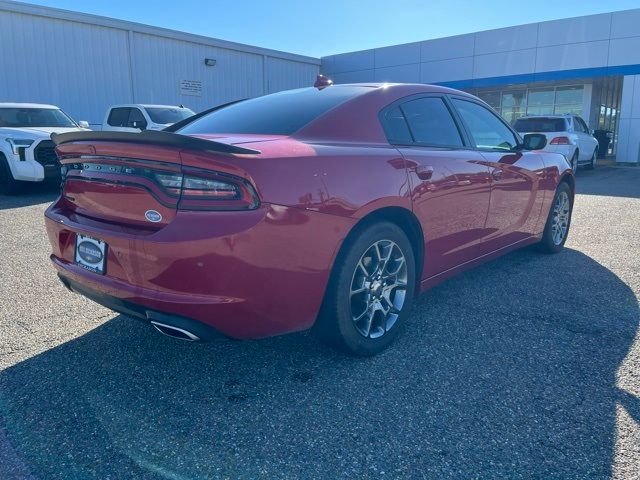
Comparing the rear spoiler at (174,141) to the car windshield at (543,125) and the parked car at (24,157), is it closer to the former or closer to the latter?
the parked car at (24,157)

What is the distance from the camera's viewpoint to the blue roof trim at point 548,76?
18281 millimetres

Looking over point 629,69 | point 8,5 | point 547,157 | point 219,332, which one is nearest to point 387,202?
point 219,332

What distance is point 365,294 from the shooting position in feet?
9.39

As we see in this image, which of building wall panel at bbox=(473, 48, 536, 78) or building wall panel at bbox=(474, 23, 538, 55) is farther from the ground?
building wall panel at bbox=(474, 23, 538, 55)

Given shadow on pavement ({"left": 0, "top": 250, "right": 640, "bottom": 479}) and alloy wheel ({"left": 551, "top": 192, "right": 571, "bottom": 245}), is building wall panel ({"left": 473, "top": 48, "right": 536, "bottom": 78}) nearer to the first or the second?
alloy wheel ({"left": 551, "top": 192, "right": 571, "bottom": 245})

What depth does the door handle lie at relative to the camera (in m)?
3.02

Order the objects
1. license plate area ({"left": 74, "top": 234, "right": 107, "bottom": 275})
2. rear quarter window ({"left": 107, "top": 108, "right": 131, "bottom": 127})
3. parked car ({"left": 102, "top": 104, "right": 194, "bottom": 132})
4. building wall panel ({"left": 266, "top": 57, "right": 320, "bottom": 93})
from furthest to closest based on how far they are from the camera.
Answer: building wall panel ({"left": 266, "top": 57, "right": 320, "bottom": 93}) < rear quarter window ({"left": 107, "top": 108, "right": 131, "bottom": 127}) < parked car ({"left": 102, "top": 104, "right": 194, "bottom": 132}) < license plate area ({"left": 74, "top": 234, "right": 107, "bottom": 275})

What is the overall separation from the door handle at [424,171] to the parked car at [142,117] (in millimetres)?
9727

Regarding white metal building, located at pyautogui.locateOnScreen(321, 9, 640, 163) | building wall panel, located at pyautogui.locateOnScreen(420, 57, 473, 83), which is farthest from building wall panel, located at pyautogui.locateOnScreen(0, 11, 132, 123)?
building wall panel, located at pyautogui.locateOnScreen(420, 57, 473, 83)

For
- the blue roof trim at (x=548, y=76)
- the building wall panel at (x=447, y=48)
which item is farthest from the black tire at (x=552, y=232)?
the building wall panel at (x=447, y=48)

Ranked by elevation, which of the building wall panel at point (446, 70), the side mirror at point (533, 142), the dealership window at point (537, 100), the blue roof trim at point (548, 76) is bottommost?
the side mirror at point (533, 142)

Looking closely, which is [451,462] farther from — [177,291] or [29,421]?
[29,421]

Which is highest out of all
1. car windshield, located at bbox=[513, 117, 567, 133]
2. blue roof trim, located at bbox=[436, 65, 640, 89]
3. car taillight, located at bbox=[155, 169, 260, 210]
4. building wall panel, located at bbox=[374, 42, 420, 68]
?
building wall panel, located at bbox=[374, 42, 420, 68]

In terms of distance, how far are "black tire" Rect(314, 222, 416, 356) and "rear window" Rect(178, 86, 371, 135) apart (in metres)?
0.75
